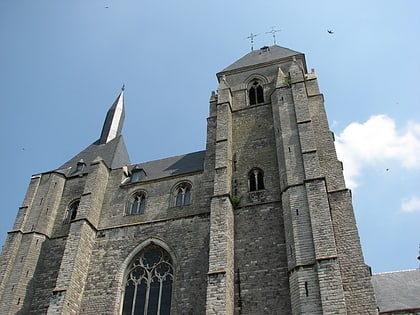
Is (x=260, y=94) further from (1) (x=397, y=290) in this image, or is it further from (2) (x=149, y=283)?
(1) (x=397, y=290)

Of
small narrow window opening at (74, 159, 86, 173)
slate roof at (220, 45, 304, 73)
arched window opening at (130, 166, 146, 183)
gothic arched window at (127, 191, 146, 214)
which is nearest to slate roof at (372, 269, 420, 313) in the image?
gothic arched window at (127, 191, 146, 214)

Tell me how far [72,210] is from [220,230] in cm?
736

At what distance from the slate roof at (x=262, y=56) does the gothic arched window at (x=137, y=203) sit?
793cm

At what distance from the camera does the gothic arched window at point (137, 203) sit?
17.1 meters

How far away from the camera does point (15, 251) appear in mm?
16094

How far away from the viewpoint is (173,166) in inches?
747

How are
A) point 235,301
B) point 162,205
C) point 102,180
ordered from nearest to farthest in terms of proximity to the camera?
1. point 235,301
2. point 162,205
3. point 102,180

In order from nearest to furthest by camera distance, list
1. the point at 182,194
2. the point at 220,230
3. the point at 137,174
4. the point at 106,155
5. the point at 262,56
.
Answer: the point at 220,230, the point at 182,194, the point at 137,174, the point at 106,155, the point at 262,56

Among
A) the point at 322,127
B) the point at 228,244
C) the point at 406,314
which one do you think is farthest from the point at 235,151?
the point at 406,314

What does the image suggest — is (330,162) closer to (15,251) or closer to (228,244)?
(228,244)

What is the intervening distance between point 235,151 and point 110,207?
5399 millimetres

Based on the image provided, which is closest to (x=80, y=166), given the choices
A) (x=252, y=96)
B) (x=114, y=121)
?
(x=114, y=121)

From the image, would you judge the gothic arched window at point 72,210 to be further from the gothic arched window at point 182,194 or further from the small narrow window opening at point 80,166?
the gothic arched window at point 182,194

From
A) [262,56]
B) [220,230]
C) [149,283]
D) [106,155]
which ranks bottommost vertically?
[149,283]
